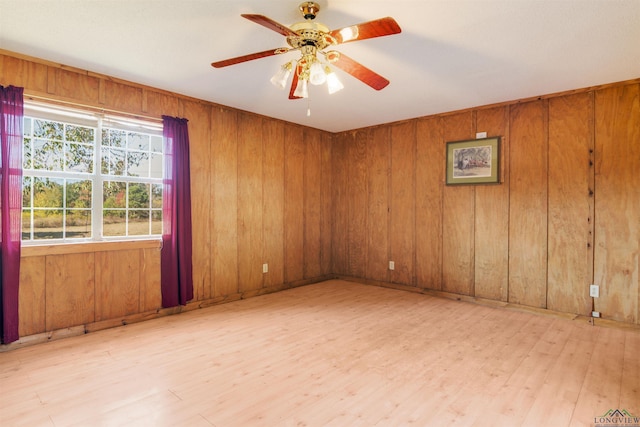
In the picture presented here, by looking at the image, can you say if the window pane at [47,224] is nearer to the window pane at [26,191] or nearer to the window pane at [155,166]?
the window pane at [26,191]

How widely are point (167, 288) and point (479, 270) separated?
392cm

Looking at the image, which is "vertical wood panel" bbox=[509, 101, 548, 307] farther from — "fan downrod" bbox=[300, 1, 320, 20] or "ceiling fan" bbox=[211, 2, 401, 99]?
"fan downrod" bbox=[300, 1, 320, 20]

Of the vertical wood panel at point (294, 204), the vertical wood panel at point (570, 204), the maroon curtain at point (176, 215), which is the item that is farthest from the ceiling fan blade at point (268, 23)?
the vertical wood panel at point (570, 204)

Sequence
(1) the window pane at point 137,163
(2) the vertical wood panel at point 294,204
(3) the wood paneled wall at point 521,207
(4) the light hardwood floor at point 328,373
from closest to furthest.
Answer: (4) the light hardwood floor at point 328,373 → (3) the wood paneled wall at point 521,207 → (1) the window pane at point 137,163 → (2) the vertical wood panel at point 294,204

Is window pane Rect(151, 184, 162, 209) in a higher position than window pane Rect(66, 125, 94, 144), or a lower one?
lower

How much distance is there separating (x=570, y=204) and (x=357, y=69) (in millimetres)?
3078

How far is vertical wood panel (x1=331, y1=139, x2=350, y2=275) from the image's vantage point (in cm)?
581

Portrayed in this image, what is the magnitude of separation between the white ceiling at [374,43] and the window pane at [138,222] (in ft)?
4.65

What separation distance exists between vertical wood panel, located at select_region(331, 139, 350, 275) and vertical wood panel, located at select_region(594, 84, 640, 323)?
11.1 feet

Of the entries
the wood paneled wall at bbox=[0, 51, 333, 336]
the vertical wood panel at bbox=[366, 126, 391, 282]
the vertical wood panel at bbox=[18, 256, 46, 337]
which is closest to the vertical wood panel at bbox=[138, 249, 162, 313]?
the wood paneled wall at bbox=[0, 51, 333, 336]

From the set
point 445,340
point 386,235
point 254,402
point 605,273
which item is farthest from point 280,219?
point 605,273

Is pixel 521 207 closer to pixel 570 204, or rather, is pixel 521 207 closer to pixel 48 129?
pixel 570 204

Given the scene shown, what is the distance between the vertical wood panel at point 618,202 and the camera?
3406mm

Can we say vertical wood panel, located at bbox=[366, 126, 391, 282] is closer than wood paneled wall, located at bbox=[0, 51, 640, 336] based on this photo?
No
